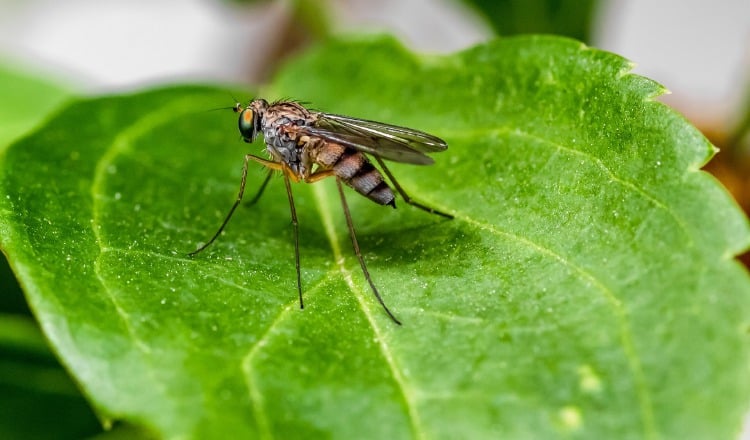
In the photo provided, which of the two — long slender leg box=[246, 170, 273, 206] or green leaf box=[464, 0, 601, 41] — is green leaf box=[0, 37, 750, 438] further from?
green leaf box=[464, 0, 601, 41]

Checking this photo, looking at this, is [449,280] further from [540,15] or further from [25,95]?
[25,95]

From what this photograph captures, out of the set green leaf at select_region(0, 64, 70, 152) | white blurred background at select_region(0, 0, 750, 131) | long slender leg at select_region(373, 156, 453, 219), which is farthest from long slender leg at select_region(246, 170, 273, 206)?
white blurred background at select_region(0, 0, 750, 131)

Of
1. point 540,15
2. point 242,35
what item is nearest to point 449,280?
point 540,15

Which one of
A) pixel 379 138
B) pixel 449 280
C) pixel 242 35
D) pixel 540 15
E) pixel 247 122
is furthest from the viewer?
pixel 242 35

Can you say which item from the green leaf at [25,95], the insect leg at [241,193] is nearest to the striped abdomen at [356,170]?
the insect leg at [241,193]

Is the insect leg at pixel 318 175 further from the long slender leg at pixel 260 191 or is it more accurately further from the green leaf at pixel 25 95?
the green leaf at pixel 25 95

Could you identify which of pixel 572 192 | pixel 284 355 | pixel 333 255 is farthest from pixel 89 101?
pixel 572 192
